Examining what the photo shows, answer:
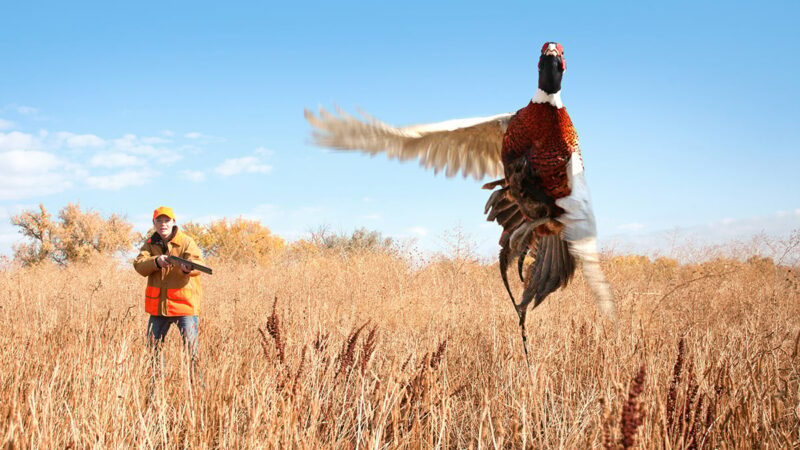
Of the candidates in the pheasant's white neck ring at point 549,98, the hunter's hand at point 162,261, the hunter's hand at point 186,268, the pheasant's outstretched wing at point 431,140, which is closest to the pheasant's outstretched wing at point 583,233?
the pheasant's white neck ring at point 549,98

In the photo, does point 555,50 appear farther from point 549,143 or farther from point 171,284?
point 171,284

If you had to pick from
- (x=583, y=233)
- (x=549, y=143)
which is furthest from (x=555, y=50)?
(x=583, y=233)

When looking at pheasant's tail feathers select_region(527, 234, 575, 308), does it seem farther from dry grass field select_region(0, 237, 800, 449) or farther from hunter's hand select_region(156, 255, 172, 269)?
hunter's hand select_region(156, 255, 172, 269)

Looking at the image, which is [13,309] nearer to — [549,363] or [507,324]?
[507,324]

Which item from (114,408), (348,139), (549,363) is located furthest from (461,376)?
(114,408)

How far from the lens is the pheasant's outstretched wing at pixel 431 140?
2670 millimetres

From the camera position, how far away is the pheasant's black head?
222cm

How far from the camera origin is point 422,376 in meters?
2.06

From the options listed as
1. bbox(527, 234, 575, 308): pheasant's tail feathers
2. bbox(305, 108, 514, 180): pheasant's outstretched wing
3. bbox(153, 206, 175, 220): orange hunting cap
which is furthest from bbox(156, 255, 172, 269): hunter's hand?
bbox(527, 234, 575, 308): pheasant's tail feathers

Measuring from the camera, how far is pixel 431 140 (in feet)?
9.95

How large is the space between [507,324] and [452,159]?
194cm

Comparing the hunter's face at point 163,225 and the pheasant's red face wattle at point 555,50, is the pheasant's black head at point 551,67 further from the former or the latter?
the hunter's face at point 163,225

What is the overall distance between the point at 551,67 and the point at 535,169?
18.7 inches

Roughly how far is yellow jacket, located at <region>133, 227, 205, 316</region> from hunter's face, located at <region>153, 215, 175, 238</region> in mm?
92
